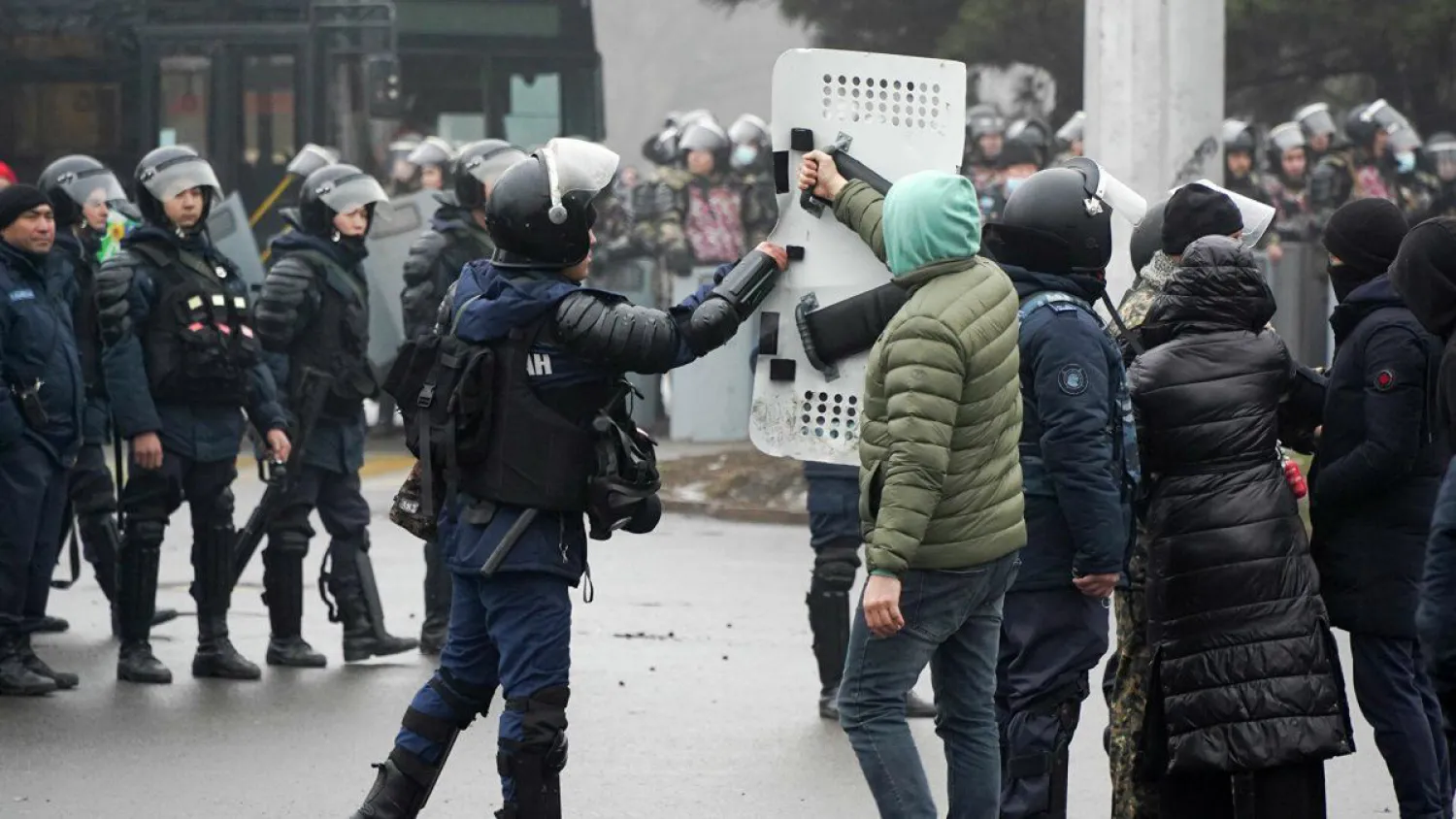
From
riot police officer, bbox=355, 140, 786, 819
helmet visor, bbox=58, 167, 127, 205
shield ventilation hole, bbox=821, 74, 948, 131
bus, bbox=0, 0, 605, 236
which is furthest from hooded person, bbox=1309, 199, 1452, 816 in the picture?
bus, bbox=0, 0, 605, 236

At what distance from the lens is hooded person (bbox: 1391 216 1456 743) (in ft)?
16.6

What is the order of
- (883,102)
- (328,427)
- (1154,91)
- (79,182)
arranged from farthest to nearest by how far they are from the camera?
(1154,91)
(79,182)
(328,427)
(883,102)

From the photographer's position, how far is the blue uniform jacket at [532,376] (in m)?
5.77

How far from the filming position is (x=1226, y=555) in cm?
543

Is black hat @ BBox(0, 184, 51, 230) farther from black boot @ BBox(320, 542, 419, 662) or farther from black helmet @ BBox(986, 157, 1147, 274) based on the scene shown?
black helmet @ BBox(986, 157, 1147, 274)

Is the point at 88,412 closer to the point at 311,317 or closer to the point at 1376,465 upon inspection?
the point at 311,317

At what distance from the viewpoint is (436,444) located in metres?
5.87

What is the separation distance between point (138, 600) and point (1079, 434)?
14.1 feet

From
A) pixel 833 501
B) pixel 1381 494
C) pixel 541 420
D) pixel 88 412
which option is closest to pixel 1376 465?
pixel 1381 494

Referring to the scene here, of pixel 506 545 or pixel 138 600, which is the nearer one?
pixel 506 545

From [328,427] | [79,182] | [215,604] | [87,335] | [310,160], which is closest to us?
[215,604]

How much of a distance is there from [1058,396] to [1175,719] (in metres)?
0.79

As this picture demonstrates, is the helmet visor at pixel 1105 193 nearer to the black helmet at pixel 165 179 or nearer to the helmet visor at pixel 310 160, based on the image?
the black helmet at pixel 165 179

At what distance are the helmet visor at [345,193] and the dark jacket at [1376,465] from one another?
167 inches
